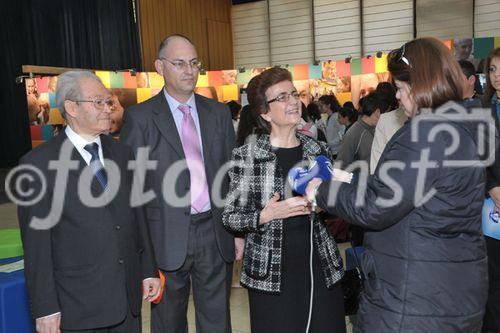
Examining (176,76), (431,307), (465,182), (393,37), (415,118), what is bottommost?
(431,307)

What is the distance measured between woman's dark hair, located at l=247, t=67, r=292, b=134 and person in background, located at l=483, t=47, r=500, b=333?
3.55 feet

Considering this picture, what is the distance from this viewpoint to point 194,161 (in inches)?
94.6

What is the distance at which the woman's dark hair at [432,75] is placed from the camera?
1.44m

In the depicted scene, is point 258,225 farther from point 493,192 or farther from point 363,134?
point 363,134

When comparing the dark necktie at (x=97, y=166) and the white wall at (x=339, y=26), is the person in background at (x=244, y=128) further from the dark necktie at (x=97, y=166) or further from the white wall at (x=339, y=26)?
the white wall at (x=339, y=26)

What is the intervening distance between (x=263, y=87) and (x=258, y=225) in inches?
24.5

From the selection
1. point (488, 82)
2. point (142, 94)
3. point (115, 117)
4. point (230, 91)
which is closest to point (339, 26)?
point (230, 91)

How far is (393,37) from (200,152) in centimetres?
1258

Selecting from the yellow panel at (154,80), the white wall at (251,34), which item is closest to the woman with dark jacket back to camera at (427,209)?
the yellow panel at (154,80)

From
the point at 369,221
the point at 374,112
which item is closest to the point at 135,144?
the point at 369,221

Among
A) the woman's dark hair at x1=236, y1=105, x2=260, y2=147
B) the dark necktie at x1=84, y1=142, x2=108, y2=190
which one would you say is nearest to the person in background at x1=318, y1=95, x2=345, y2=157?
the woman's dark hair at x1=236, y1=105, x2=260, y2=147

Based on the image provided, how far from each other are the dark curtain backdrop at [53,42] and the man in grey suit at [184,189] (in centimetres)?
1165

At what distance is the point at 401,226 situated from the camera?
1.49 m

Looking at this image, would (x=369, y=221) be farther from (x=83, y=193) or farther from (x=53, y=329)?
(x=53, y=329)
